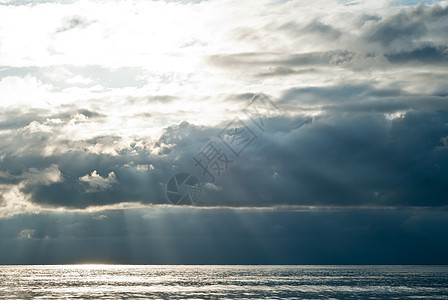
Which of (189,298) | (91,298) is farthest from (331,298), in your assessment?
(91,298)

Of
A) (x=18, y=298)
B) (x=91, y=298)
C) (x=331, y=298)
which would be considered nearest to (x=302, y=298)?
(x=331, y=298)

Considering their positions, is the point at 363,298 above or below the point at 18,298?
below

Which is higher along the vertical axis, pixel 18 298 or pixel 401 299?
pixel 18 298

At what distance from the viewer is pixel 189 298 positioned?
6206 inches

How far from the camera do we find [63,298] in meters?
163

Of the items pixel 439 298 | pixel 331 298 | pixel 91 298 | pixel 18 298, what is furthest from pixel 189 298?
pixel 439 298

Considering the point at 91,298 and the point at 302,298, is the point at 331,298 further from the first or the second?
the point at 91,298

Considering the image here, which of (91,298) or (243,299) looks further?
(91,298)

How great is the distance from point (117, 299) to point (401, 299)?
9218cm

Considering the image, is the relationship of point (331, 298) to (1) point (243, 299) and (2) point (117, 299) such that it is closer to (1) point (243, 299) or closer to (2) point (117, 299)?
(1) point (243, 299)

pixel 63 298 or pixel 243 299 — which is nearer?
pixel 243 299

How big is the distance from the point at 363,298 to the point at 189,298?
57857 mm

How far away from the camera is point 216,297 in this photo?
522ft

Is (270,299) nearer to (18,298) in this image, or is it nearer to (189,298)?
(189,298)
